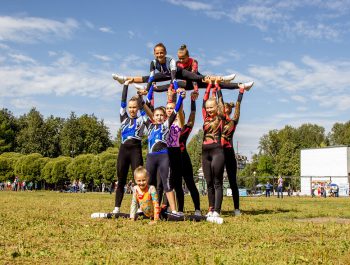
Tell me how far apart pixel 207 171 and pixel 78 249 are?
522 cm

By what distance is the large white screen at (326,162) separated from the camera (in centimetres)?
5709

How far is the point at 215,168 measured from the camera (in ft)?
33.8

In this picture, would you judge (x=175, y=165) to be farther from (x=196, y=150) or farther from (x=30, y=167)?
(x=196, y=150)

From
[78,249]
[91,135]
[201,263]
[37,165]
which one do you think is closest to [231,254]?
[201,263]

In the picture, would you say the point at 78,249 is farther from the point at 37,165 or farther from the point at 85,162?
the point at 37,165

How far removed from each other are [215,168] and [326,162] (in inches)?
2085

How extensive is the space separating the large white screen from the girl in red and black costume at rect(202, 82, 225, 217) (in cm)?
5038

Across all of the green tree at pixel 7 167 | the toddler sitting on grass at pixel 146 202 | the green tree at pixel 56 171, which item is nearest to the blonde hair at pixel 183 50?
the toddler sitting on grass at pixel 146 202

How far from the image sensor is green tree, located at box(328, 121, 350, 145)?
385 ft

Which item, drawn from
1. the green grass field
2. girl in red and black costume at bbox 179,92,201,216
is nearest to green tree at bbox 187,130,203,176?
girl in red and black costume at bbox 179,92,201,216

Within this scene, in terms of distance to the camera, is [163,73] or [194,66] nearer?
[163,73]

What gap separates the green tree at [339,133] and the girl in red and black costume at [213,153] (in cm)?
11258

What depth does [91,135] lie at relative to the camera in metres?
99.9

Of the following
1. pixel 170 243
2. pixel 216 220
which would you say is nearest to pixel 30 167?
pixel 216 220
